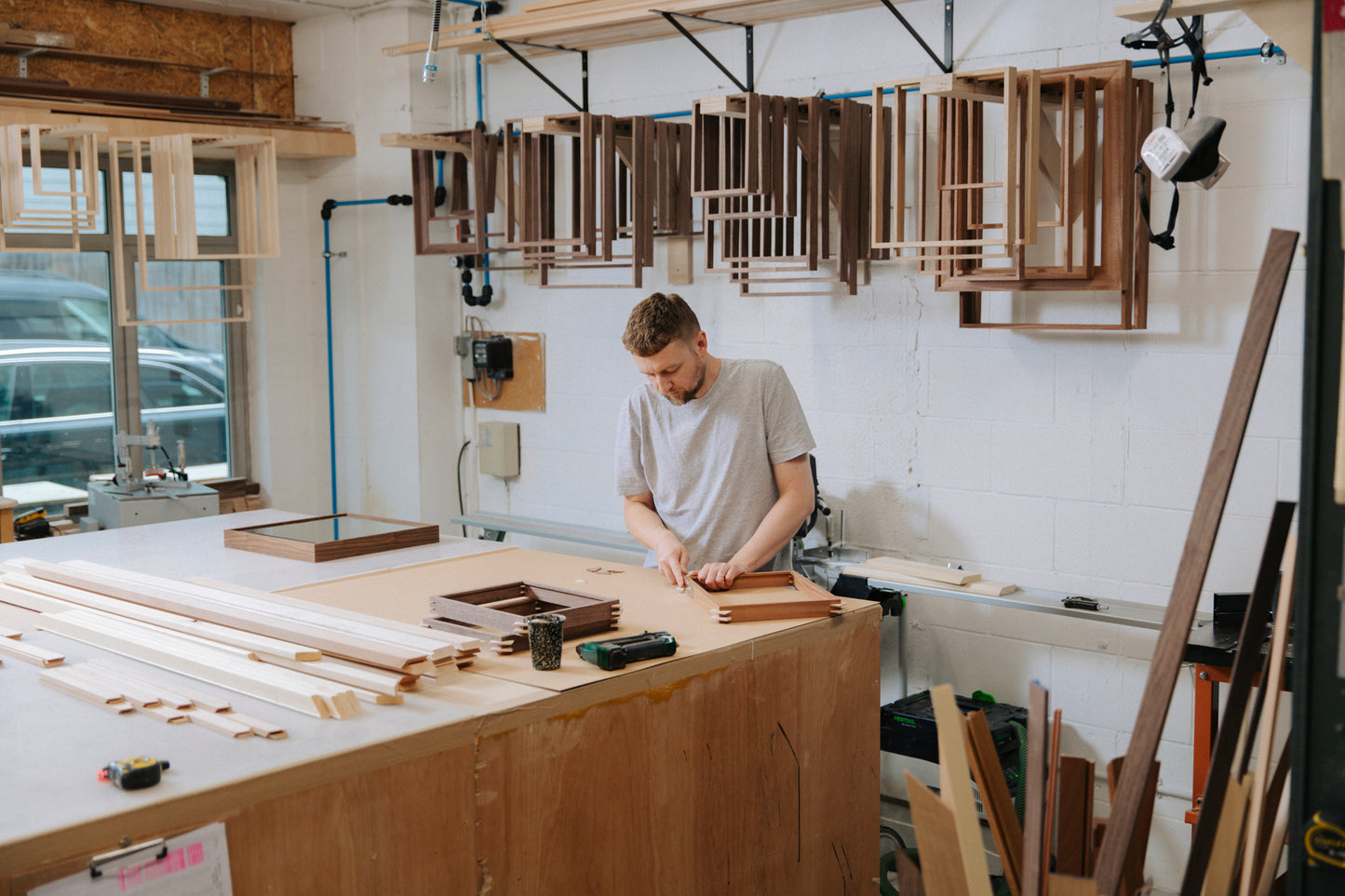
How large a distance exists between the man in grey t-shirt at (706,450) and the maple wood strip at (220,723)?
1.20 m

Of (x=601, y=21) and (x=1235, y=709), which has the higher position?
(x=601, y=21)

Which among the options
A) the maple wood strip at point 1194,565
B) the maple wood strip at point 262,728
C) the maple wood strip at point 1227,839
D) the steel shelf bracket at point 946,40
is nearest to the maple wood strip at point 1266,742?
the maple wood strip at point 1227,839

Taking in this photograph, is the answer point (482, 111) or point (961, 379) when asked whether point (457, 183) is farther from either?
point (961, 379)

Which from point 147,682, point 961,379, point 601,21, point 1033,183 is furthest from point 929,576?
point 147,682

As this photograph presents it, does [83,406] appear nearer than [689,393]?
No

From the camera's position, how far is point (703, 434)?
302 cm

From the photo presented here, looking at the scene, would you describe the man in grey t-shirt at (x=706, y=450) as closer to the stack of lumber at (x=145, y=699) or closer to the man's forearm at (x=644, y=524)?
the man's forearm at (x=644, y=524)

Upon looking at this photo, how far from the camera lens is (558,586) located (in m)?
2.69

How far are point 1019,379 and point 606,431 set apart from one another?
5.85 feet

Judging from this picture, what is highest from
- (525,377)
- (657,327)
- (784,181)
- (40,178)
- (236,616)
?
(40,178)

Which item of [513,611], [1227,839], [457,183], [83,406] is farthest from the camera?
[83,406]

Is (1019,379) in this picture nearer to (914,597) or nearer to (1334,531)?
(914,597)

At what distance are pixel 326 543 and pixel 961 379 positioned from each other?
6.58 feet

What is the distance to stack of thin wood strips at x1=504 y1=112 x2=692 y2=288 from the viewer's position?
4262 mm
